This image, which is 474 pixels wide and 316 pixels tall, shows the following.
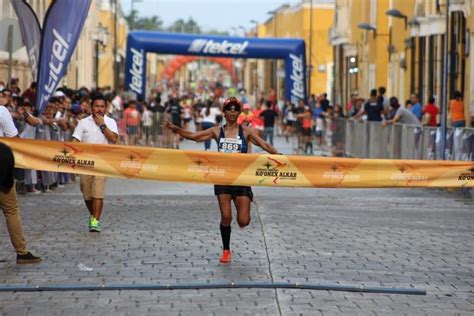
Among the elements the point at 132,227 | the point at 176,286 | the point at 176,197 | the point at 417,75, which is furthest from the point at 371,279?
the point at 417,75

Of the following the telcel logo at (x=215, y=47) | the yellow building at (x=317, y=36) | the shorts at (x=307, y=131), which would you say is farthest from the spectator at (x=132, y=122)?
the yellow building at (x=317, y=36)

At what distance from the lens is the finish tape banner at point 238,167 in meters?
13.8

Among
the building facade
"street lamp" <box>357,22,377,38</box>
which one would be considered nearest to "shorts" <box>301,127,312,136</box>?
the building facade

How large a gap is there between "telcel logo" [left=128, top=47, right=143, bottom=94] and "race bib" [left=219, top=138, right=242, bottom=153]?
35.7 m

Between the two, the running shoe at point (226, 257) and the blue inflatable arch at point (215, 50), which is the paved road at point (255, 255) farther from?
the blue inflatable arch at point (215, 50)

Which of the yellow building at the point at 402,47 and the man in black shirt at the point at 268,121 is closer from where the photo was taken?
the yellow building at the point at 402,47

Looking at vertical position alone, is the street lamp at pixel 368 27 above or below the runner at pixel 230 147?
above

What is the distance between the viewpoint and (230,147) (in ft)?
46.5

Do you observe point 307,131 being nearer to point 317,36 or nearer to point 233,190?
point 233,190

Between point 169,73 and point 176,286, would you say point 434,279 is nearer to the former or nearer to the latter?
point 176,286

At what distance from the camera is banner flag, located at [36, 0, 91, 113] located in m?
23.6

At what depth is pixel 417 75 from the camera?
1924 inches

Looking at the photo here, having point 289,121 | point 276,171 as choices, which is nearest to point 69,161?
point 276,171

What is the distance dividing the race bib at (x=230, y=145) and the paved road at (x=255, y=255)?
1.10 m
